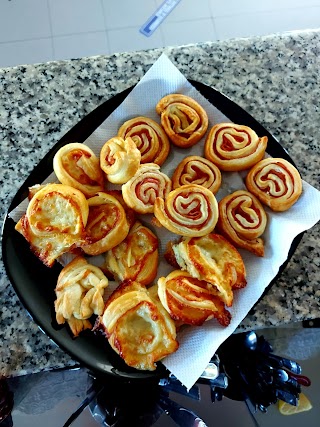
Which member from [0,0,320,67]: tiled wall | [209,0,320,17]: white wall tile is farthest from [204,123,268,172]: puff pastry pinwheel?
[209,0,320,17]: white wall tile

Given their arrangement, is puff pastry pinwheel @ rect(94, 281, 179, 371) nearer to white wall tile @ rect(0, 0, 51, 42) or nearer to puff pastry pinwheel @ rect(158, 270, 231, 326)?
puff pastry pinwheel @ rect(158, 270, 231, 326)

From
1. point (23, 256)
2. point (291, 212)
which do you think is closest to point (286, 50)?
point (291, 212)

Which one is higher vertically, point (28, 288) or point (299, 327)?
point (28, 288)

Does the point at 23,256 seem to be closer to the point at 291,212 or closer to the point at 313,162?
the point at 291,212

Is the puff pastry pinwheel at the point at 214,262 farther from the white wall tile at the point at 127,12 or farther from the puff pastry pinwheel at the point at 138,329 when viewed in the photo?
the white wall tile at the point at 127,12

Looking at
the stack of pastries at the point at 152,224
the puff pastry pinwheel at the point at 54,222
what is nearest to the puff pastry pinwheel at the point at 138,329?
the stack of pastries at the point at 152,224

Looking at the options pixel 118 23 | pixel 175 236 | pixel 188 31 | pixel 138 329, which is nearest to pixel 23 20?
pixel 118 23
